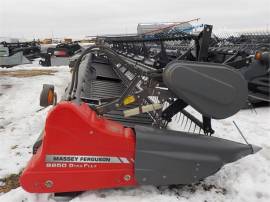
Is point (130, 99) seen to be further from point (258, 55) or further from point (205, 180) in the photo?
point (258, 55)

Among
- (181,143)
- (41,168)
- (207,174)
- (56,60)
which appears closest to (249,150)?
(207,174)

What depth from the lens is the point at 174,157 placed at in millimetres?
2551

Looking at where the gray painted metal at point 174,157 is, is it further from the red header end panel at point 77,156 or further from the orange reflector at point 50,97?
the orange reflector at point 50,97

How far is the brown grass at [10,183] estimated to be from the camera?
293 centimetres

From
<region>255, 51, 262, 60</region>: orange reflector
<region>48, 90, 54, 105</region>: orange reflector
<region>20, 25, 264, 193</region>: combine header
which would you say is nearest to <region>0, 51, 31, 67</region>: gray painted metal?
<region>255, 51, 262, 60</region>: orange reflector

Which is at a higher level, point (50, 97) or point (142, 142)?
point (50, 97)

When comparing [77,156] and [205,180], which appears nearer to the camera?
[77,156]

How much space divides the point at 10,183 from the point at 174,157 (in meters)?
1.64

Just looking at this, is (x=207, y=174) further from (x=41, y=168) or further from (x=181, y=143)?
(x=41, y=168)

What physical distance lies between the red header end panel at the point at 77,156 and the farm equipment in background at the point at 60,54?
45.1 feet

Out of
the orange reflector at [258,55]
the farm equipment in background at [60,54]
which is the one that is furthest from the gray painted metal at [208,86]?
the farm equipment in background at [60,54]

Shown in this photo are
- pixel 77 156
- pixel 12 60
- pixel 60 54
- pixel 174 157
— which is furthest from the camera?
pixel 60 54

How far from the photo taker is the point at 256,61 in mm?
Answer: 5719

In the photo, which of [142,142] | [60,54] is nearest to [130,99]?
[142,142]
